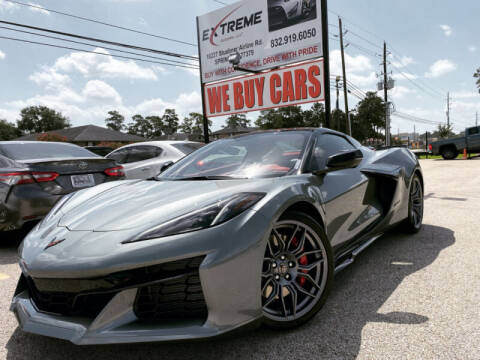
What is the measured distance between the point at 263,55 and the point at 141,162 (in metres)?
6.68

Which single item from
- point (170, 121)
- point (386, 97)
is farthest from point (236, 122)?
point (386, 97)

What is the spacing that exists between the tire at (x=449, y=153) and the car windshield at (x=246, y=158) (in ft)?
62.6

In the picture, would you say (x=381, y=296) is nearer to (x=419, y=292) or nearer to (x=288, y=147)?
(x=419, y=292)

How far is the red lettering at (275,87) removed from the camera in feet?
38.1

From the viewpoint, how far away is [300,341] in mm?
1840

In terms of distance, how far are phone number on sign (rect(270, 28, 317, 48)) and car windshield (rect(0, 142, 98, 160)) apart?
8.09m

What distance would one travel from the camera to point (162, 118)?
97000 millimetres

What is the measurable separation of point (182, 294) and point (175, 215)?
1.25 ft

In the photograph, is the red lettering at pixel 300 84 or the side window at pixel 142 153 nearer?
the side window at pixel 142 153

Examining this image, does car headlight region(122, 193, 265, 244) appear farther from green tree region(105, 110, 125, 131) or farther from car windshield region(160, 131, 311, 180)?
green tree region(105, 110, 125, 131)

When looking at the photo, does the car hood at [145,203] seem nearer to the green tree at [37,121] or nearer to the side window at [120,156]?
the side window at [120,156]

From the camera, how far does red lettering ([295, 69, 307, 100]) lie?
10.9 metres

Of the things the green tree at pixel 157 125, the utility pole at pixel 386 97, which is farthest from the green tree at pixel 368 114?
the green tree at pixel 157 125

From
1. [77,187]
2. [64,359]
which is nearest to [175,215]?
[64,359]
